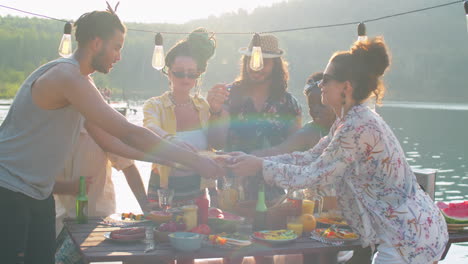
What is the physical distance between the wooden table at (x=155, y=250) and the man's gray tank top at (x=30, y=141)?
1.37ft

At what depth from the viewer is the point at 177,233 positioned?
276cm

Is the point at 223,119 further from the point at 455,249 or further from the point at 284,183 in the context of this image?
the point at 455,249

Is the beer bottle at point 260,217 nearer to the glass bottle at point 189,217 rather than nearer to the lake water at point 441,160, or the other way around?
the glass bottle at point 189,217

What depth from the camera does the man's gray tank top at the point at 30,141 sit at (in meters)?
2.52

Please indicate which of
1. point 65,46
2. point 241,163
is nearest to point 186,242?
point 241,163

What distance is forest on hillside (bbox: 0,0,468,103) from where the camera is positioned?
84188 mm

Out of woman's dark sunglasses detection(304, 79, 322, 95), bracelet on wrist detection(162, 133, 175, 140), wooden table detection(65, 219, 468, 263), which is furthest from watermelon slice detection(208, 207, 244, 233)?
woman's dark sunglasses detection(304, 79, 322, 95)

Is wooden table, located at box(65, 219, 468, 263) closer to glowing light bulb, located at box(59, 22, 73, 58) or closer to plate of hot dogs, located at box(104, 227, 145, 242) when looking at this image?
plate of hot dogs, located at box(104, 227, 145, 242)

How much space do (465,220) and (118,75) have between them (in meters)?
94.2

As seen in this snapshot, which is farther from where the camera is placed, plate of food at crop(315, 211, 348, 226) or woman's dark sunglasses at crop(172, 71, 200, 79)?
woman's dark sunglasses at crop(172, 71, 200, 79)

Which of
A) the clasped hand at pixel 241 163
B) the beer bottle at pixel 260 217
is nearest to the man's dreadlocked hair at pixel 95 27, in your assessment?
the clasped hand at pixel 241 163

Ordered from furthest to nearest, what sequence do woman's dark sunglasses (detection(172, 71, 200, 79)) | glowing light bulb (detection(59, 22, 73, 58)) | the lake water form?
the lake water → glowing light bulb (detection(59, 22, 73, 58)) → woman's dark sunglasses (detection(172, 71, 200, 79))

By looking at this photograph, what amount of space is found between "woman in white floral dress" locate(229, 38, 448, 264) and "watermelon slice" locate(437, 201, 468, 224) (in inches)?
26.1

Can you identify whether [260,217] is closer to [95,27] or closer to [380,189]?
[380,189]
